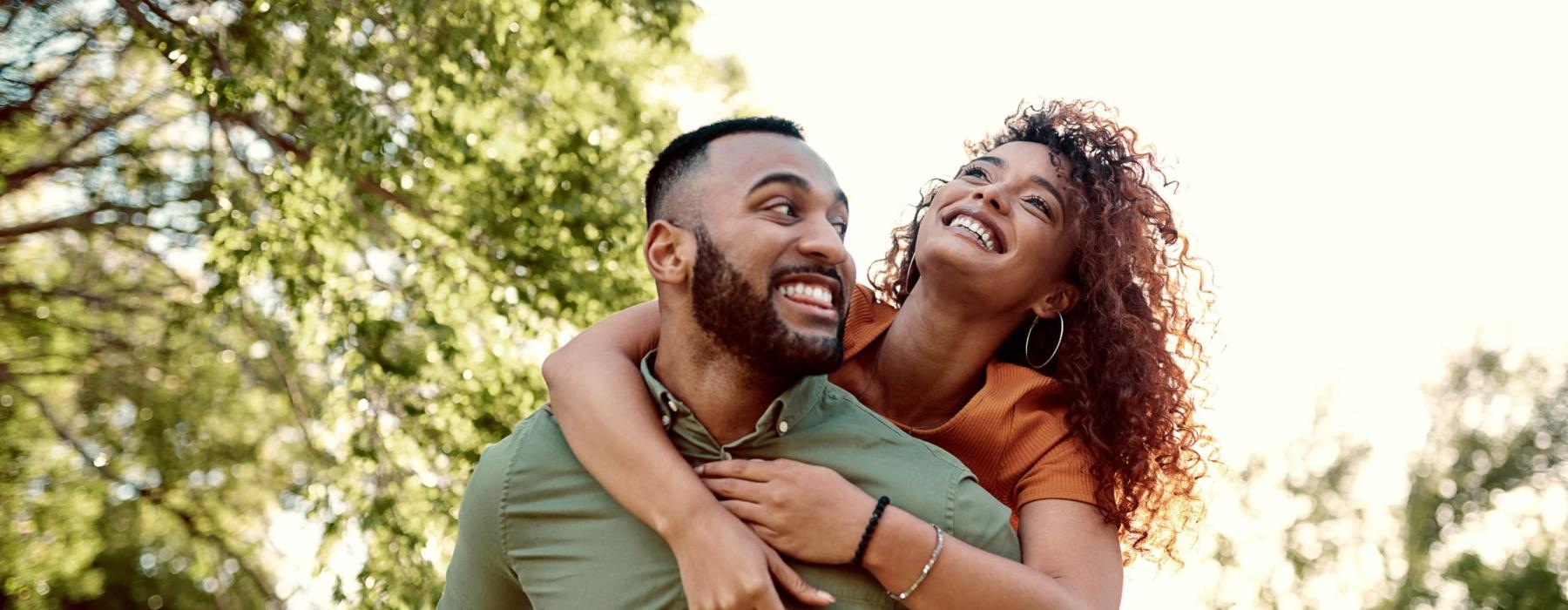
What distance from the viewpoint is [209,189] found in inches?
443

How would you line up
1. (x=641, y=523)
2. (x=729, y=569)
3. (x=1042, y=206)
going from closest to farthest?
1. (x=729, y=569)
2. (x=641, y=523)
3. (x=1042, y=206)

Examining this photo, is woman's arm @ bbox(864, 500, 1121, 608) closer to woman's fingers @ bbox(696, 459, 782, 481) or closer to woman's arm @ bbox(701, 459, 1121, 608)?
woman's arm @ bbox(701, 459, 1121, 608)

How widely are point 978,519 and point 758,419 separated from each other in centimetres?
45

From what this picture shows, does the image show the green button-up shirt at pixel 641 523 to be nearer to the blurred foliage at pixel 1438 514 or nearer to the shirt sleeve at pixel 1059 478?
the shirt sleeve at pixel 1059 478

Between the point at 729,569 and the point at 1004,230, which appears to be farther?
the point at 1004,230

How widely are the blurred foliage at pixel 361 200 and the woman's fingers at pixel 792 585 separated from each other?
624 centimetres

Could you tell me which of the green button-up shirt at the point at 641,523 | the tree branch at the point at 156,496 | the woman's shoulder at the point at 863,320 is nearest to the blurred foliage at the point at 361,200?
the tree branch at the point at 156,496

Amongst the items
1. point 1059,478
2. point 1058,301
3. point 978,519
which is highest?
point 1058,301

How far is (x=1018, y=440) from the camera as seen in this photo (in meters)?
3.22

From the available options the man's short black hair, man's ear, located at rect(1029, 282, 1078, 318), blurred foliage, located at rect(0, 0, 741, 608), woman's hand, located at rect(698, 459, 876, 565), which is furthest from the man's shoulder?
blurred foliage, located at rect(0, 0, 741, 608)

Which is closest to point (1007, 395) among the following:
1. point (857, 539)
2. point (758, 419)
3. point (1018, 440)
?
point (1018, 440)

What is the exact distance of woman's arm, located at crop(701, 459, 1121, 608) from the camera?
239 centimetres

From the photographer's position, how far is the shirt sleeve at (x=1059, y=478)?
304 centimetres

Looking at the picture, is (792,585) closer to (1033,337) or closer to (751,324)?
(751,324)
